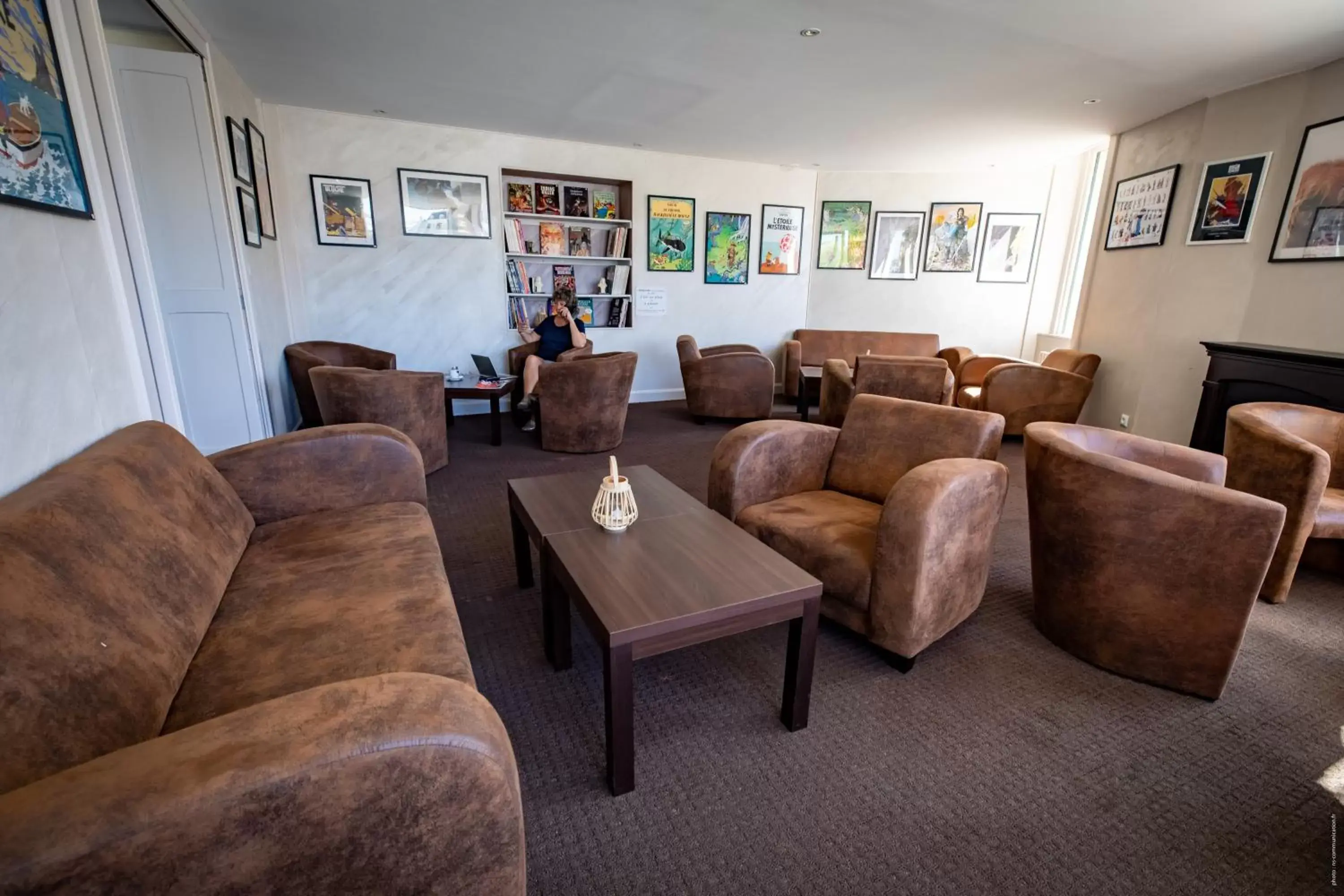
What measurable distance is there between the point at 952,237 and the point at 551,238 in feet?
14.4

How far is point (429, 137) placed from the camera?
4.91 m

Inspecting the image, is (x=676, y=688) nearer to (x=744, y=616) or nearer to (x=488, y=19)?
(x=744, y=616)

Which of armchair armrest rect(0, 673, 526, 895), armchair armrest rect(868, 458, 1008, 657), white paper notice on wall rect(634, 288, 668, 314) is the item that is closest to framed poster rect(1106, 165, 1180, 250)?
armchair armrest rect(868, 458, 1008, 657)

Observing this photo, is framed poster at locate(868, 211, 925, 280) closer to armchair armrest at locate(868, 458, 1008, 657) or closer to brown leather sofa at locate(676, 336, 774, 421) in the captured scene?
brown leather sofa at locate(676, 336, 774, 421)

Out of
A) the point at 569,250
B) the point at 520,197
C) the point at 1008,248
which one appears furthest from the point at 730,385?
the point at 1008,248

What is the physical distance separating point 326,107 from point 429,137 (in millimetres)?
749

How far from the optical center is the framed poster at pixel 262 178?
3.83m

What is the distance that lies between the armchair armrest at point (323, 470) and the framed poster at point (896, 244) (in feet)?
19.6

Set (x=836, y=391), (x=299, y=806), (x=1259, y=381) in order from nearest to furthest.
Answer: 1. (x=299, y=806)
2. (x=1259, y=381)
3. (x=836, y=391)

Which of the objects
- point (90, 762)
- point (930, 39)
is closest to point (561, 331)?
point (930, 39)

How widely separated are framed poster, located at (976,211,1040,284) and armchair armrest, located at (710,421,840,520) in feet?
17.5

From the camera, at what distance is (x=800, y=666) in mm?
1607

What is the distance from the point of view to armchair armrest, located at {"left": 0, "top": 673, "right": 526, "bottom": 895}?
63 cm

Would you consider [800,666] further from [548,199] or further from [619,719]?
[548,199]
